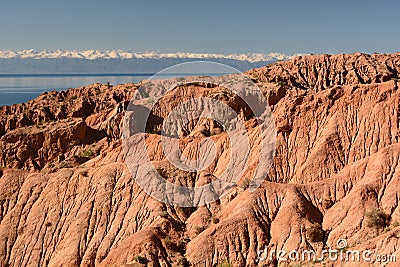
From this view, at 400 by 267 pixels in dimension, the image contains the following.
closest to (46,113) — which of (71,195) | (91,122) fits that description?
(91,122)

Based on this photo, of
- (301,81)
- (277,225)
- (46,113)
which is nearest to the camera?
(277,225)

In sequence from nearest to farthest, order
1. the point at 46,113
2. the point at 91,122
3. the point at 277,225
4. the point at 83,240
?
1. the point at 277,225
2. the point at 83,240
3. the point at 91,122
4. the point at 46,113

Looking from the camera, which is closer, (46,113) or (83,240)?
(83,240)

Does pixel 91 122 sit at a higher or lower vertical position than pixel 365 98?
lower

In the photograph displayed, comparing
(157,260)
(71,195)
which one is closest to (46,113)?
(71,195)

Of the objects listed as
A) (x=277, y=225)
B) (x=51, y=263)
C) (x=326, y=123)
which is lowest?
(x=51, y=263)

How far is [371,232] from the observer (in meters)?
42.0

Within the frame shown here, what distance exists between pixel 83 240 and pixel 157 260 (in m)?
9.22

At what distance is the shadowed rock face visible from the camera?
43.4 metres

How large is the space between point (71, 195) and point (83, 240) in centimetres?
667

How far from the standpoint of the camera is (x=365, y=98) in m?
61.8

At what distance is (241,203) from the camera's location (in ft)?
157

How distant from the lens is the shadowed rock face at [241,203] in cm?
4344

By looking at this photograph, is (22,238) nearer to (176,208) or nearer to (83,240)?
(83,240)
